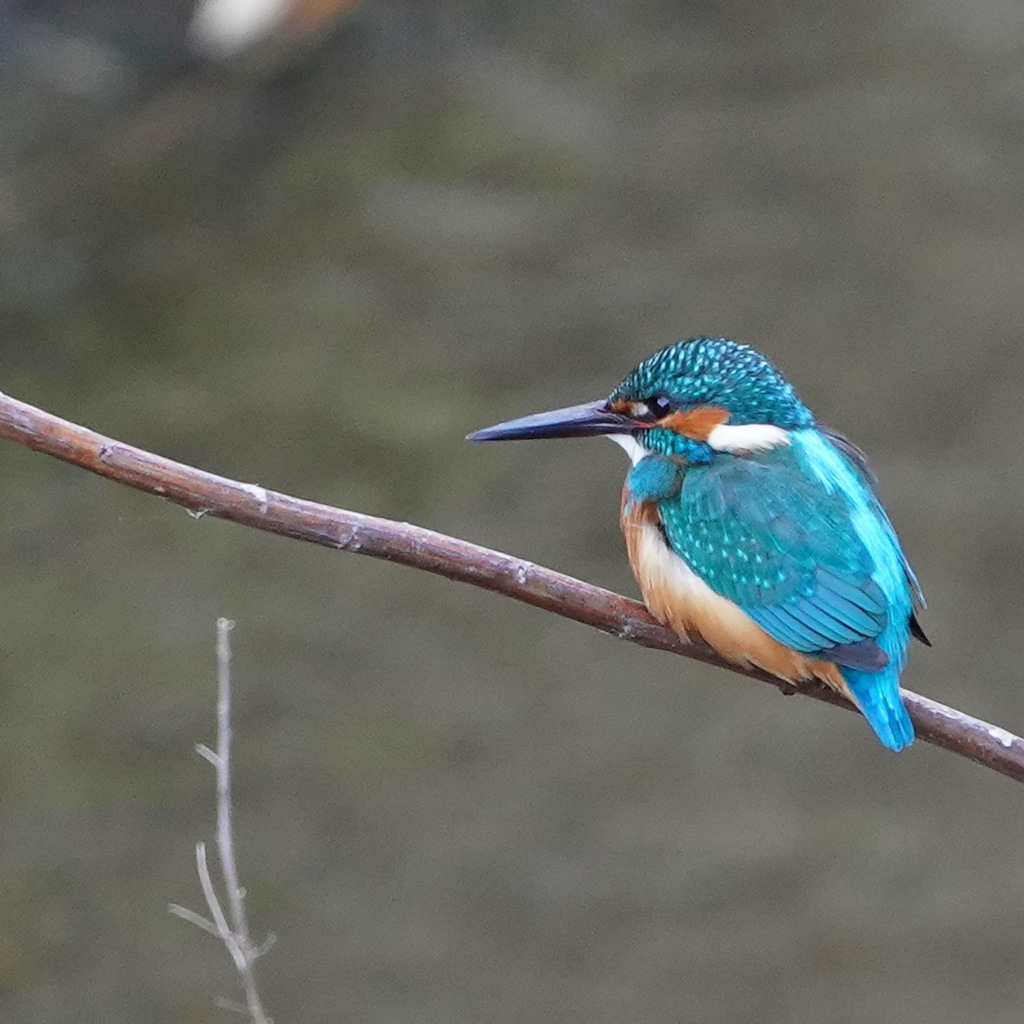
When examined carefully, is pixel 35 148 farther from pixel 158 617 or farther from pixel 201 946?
pixel 201 946

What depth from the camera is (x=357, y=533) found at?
5.68 ft

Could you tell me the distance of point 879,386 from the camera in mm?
4633

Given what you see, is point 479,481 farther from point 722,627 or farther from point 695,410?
point 722,627

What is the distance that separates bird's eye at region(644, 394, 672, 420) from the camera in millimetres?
2191

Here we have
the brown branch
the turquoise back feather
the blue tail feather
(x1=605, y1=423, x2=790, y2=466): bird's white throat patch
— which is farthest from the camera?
(x1=605, y1=423, x2=790, y2=466): bird's white throat patch

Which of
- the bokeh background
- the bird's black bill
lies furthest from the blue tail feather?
the bokeh background

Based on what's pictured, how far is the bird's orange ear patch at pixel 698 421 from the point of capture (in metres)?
2.17

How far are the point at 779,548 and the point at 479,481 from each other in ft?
7.84

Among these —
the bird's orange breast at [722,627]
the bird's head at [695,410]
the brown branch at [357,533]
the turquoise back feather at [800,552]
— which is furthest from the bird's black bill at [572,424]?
the brown branch at [357,533]

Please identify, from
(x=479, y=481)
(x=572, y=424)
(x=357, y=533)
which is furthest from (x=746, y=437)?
(x=479, y=481)

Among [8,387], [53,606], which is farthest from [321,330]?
[53,606]

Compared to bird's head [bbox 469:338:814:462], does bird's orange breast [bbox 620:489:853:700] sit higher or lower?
lower

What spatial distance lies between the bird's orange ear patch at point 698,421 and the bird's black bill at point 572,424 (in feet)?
0.20

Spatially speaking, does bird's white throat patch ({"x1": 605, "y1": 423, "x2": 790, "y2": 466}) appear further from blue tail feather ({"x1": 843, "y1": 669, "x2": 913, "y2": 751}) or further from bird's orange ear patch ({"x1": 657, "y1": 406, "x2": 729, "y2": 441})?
blue tail feather ({"x1": 843, "y1": 669, "x2": 913, "y2": 751})
